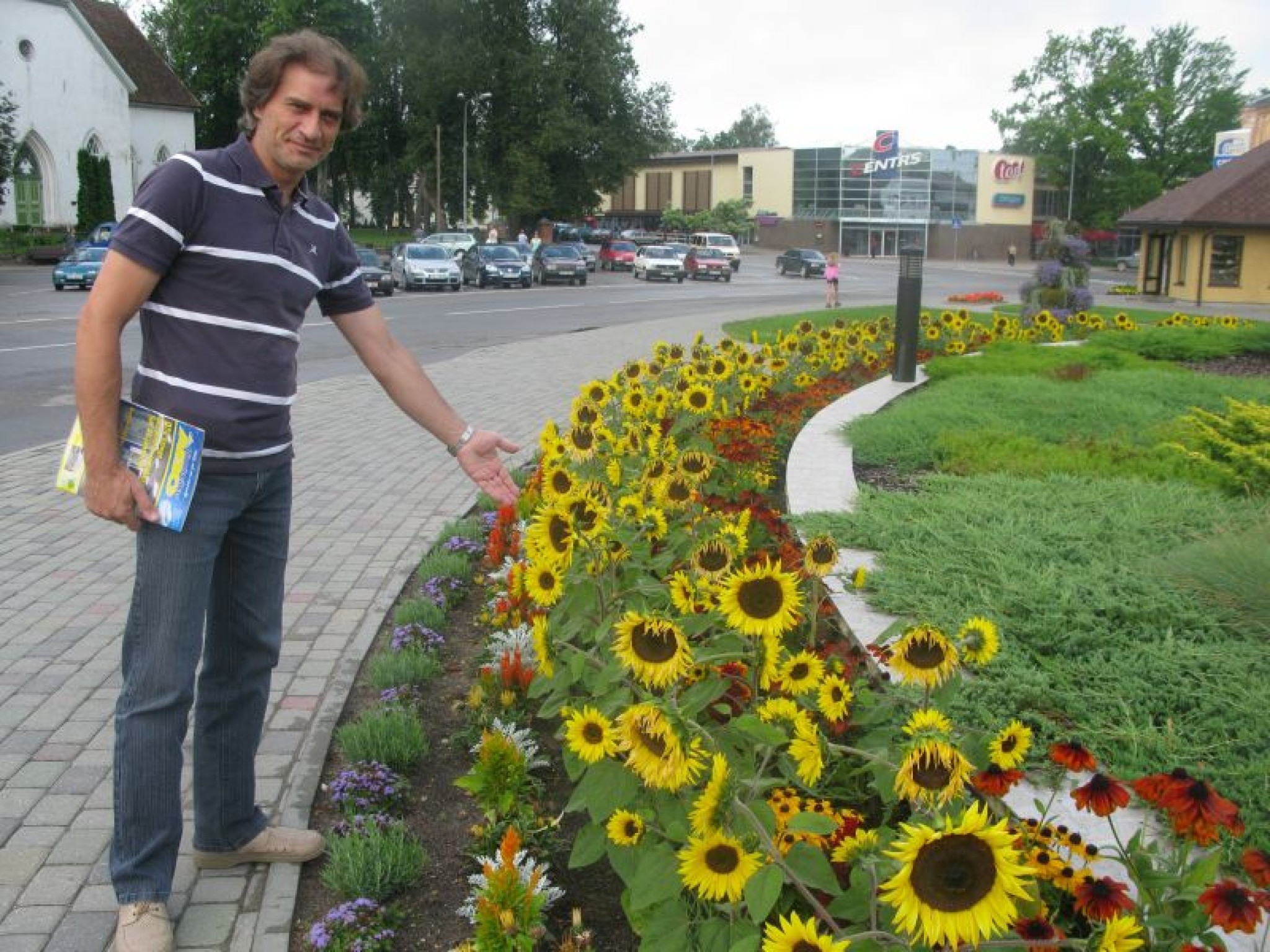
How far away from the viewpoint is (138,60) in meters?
61.1

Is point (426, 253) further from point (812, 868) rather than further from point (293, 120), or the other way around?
point (812, 868)

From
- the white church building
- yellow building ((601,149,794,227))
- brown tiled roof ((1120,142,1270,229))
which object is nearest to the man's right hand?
brown tiled roof ((1120,142,1270,229))

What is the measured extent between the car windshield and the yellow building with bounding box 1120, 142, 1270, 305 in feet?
76.7

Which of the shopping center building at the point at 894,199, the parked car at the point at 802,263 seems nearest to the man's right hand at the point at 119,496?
the parked car at the point at 802,263

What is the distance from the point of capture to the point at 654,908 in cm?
261

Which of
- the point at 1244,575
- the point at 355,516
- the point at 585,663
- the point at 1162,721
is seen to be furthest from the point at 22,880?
the point at 355,516

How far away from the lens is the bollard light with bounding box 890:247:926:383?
11.2 meters

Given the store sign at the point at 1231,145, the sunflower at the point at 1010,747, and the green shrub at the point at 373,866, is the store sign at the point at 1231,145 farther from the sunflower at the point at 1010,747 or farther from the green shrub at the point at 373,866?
the sunflower at the point at 1010,747

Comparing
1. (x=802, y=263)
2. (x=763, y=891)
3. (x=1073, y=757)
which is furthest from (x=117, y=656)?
(x=802, y=263)

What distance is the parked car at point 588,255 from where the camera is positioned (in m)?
47.6

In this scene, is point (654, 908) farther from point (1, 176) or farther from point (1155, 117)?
point (1155, 117)

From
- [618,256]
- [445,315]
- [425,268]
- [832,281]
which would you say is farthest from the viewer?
[618,256]

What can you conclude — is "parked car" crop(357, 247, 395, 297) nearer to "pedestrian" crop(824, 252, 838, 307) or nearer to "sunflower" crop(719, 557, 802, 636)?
"pedestrian" crop(824, 252, 838, 307)

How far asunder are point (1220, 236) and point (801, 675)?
42.3 metres
